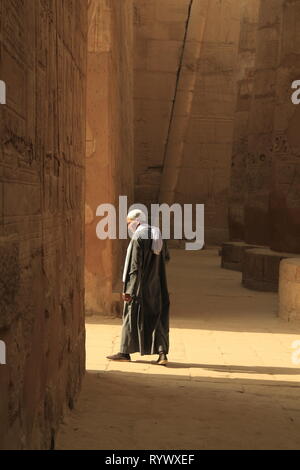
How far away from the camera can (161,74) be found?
1605cm

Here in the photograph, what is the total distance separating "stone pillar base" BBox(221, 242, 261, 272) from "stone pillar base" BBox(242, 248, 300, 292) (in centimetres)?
241

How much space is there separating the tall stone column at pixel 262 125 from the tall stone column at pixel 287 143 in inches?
98.6

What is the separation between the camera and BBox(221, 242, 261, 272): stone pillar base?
14.2 meters

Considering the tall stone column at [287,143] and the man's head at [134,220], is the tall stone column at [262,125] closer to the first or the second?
the tall stone column at [287,143]

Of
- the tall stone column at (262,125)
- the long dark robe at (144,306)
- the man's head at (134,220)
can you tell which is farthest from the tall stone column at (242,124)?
the long dark robe at (144,306)

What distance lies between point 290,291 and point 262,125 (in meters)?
5.82

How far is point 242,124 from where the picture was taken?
51.8ft

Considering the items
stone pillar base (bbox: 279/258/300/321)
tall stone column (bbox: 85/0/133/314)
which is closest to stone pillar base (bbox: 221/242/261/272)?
stone pillar base (bbox: 279/258/300/321)

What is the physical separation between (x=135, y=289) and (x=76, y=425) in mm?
2027

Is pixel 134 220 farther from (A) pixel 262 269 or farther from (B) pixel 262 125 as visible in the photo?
(B) pixel 262 125

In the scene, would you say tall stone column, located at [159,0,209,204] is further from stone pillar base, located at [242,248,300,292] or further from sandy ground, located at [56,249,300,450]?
sandy ground, located at [56,249,300,450]

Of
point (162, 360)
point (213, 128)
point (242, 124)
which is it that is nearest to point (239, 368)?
point (162, 360)

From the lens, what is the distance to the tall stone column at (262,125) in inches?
531
